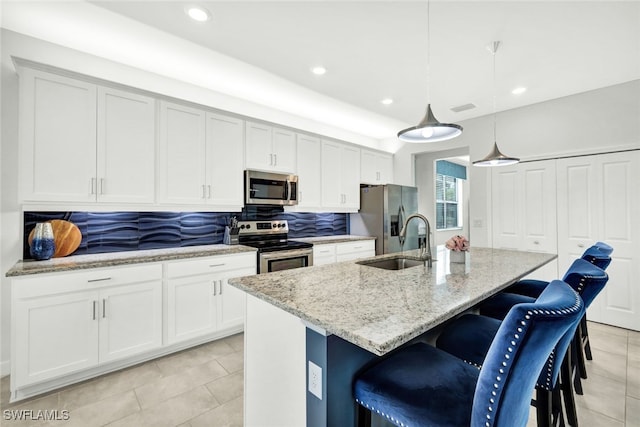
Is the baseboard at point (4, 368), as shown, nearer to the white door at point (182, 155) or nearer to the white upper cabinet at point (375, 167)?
the white door at point (182, 155)

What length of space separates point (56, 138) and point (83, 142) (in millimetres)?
164

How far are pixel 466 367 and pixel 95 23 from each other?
341 cm

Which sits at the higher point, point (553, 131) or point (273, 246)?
point (553, 131)

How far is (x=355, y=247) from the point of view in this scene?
4.31 meters

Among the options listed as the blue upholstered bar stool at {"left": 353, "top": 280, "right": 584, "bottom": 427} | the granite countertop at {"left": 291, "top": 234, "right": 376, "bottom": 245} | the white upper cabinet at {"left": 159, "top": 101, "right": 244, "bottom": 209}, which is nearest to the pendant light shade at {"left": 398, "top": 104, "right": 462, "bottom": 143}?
the blue upholstered bar stool at {"left": 353, "top": 280, "right": 584, "bottom": 427}

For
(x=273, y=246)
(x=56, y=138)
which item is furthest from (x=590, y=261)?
(x=56, y=138)

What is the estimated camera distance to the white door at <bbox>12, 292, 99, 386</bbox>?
1.96 meters

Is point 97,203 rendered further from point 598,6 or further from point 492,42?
point 598,6

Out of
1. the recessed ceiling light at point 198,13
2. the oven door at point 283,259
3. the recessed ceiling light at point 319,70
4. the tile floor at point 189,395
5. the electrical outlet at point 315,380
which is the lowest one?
the tile floor at point 189,395

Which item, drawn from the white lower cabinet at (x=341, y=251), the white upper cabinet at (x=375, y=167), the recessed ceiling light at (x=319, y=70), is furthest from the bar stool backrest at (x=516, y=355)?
the white upper cabinet at (x=375, y=167)

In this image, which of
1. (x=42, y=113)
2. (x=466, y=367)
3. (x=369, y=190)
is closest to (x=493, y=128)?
(x=369, y=190)

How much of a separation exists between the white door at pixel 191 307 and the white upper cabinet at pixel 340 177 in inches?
81.1

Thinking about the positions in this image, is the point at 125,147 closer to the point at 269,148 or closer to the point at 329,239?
the point at 269,148

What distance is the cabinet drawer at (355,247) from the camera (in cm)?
408
